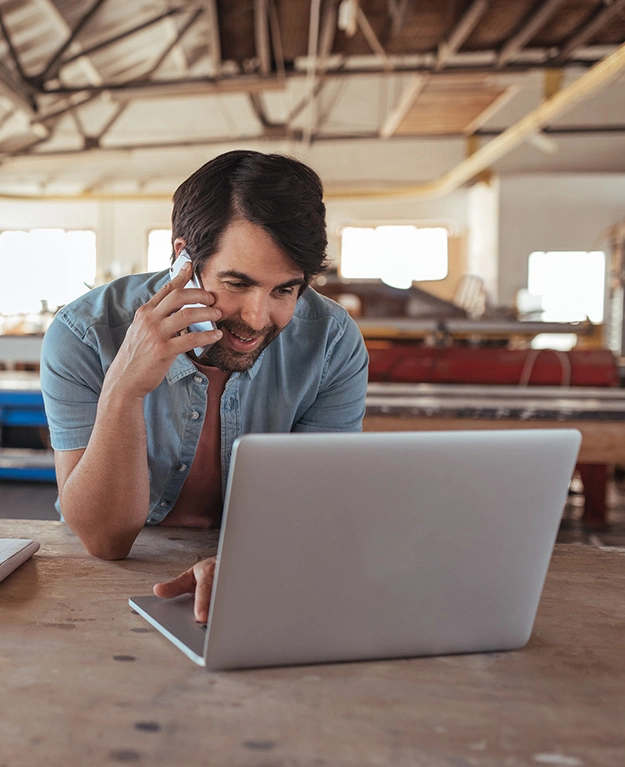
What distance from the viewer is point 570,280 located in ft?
37.8

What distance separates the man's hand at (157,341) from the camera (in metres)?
1.28

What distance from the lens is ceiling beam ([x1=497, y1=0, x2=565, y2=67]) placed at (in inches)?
181

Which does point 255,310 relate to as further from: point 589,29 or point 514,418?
point 589,29

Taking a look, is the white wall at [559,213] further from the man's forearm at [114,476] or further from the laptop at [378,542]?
the laptop at [378,542]

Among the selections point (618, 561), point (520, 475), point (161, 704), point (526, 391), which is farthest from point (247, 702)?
point (526, 391)

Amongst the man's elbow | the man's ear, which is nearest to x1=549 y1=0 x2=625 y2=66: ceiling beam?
the man's ear

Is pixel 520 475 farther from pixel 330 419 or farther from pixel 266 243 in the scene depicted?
pixel 330 419

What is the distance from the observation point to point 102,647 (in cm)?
88

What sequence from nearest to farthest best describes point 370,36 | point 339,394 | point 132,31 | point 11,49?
point 339,394, point 370,36, point 11,49, point 132,31

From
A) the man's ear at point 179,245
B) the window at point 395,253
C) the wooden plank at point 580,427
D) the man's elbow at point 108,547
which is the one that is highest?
the window at point 395,253

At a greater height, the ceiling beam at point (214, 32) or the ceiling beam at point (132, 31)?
the ceiling beam at point (132, 31)

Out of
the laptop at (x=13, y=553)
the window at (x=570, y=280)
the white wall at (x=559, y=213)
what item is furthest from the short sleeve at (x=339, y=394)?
the window at (x=570, y=280)

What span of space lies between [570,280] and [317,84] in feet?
15.9

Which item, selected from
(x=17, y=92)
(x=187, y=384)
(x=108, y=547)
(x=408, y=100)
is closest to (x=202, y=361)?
Result: (x=187, y=384)
